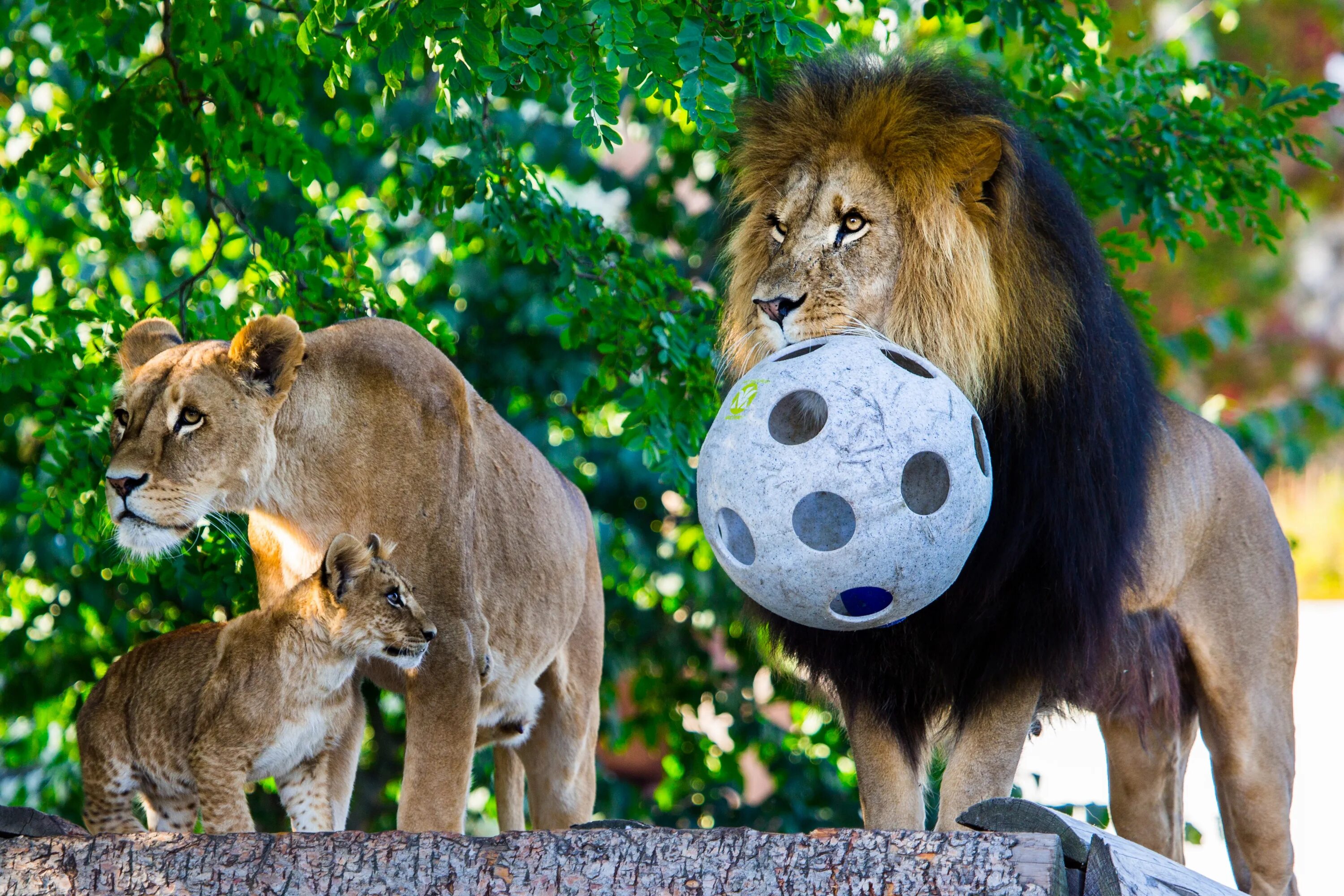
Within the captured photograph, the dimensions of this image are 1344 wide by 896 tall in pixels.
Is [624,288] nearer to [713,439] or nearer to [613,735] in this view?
[713,439]

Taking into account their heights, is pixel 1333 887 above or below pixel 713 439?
below

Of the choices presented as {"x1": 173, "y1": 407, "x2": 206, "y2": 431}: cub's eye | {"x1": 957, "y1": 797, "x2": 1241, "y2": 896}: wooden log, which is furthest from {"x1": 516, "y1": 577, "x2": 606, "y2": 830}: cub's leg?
{"x1": 957, "y1": 797, "x2": 1241, "y2": 896}: wooden log

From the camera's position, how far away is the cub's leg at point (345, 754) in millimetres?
4148

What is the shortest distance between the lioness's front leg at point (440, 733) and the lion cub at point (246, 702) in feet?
0.22

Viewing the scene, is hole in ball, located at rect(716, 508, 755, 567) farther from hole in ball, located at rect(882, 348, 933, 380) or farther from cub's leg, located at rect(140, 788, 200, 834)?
cub's leg, located at rect(140, 788, 200, 834)

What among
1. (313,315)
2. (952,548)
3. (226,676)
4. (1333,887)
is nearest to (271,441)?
(226,676)

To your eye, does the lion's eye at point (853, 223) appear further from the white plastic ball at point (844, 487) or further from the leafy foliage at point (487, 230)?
the white plastic ball at point (844, 487)

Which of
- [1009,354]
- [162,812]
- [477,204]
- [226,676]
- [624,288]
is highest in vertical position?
[477,204]

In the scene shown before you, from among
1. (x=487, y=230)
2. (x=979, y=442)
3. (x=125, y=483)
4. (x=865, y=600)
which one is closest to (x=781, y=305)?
(x=979, y=442)

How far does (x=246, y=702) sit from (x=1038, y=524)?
2130mm

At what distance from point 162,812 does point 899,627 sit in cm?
215

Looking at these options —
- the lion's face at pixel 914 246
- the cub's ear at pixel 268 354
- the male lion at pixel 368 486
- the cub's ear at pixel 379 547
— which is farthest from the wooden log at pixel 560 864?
the lion's face at pixel 914 246

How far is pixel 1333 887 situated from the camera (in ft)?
32.4

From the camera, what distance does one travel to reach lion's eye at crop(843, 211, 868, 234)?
3.80 m
